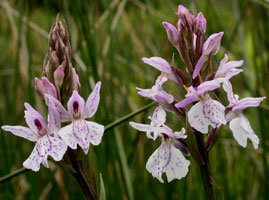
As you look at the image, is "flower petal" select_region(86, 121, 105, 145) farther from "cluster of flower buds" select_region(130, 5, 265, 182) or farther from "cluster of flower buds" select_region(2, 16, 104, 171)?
"cluster of flower buds" select_region(130, 5, 265, 182)

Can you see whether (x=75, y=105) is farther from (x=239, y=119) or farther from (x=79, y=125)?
(x=239, y=119)

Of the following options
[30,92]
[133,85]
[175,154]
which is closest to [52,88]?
[175,154]

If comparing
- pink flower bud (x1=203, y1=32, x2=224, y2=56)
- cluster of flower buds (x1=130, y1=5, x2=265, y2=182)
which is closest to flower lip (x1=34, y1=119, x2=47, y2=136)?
cluster of flower buds (x1=130, y1=5, x2=265, y2=182)

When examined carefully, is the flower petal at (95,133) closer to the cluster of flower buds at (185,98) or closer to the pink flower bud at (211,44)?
the cluster of flower buds at (185,98)

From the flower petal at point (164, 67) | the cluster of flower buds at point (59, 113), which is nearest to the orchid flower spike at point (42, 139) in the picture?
the cluster of flower buds at point (59, 113)

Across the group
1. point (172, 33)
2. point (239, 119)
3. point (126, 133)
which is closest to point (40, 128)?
point (172, 33)

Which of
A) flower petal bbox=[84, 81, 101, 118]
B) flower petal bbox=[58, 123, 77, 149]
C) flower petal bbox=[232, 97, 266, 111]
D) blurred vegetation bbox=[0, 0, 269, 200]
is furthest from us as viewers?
blurred vegetation bbox=[0, 0, 269, 200]
